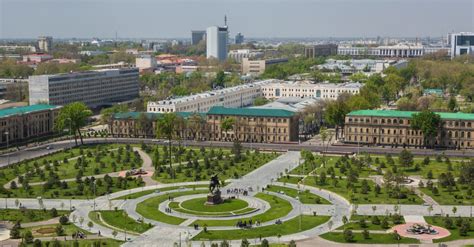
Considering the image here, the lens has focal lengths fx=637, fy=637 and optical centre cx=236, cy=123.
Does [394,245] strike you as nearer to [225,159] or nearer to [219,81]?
[225,159]

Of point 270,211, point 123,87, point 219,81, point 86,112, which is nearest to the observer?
point 270,211

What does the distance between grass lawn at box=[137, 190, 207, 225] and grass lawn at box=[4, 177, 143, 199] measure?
6168 millimetres

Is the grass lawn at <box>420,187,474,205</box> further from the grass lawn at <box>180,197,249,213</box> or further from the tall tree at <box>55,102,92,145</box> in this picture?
the tall tree at <box>55,102,92,145</box>

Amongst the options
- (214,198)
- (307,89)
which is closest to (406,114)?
(214,198)

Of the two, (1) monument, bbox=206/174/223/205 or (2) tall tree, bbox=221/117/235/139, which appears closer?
(1) monument, bbox=206/174/223/205

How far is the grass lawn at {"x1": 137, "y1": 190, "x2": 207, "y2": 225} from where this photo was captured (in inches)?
2282

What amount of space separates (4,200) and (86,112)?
3629 centimetres

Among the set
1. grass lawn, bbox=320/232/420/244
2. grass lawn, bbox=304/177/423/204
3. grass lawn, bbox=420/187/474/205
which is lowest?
grass lawn, bbox=320/232/420/244

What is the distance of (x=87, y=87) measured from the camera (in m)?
140

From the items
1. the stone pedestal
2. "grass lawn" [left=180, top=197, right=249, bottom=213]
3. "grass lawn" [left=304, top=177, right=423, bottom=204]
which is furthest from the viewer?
"grass lawn" [left=304, top=177, right=423, bottom=204]

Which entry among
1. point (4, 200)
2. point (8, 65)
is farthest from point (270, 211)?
point (8, 65)

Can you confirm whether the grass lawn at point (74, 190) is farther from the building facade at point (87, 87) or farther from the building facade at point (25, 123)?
the building facade at point (87, 87)

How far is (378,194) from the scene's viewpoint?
6694 cm

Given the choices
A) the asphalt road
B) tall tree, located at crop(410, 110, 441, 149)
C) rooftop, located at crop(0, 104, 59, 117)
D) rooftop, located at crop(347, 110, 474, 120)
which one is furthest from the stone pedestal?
rooftop, located at crop(0, 104, 59, 117)
